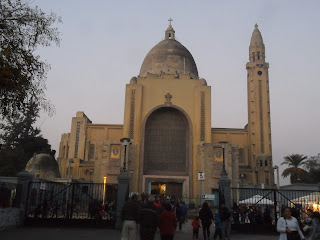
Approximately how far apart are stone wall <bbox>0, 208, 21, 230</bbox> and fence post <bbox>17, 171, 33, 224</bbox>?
0.23 m

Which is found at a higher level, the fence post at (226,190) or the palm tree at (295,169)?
the palm tree at (295,169)

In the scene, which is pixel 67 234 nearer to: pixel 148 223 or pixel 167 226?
pixel 167 226

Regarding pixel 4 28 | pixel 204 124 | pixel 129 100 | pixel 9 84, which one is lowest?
pixel 9 84

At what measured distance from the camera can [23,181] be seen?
15.0 metres

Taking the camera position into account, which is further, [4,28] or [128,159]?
[128,159]

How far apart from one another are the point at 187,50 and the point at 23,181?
3804 centimetres

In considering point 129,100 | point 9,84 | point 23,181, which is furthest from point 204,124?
point 9,84

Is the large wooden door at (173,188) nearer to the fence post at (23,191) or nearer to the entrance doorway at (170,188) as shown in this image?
the entrance doorway at (170,188)

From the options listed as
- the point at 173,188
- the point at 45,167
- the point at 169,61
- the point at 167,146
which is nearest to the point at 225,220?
the point at 173,188

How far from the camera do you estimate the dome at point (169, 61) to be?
45938 mm

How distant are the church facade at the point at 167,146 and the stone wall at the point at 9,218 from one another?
17.6m

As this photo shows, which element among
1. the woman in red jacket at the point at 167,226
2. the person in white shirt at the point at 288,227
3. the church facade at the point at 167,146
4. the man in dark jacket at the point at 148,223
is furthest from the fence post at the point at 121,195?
the church facade at the point at 167,146

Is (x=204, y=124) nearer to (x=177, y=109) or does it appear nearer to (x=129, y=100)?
(x=177, y=109)

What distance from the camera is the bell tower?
4516cm
